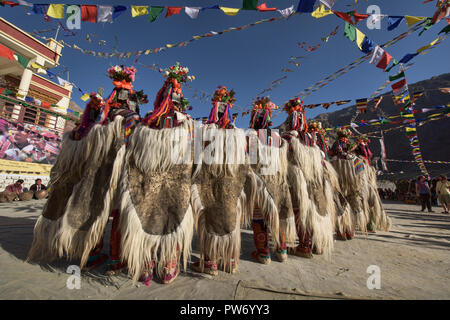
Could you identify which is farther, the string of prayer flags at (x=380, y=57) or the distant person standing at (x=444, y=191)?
the distant person standing at (x=444, y=191)

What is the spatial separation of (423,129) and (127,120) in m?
56.9

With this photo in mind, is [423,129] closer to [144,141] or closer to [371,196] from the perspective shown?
[371,196]

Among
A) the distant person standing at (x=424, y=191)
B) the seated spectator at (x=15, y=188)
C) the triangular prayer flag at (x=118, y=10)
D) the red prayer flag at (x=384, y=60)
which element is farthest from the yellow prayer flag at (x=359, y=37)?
the seated spectator at (x=15, y=188)

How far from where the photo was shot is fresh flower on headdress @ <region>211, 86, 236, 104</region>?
294cm

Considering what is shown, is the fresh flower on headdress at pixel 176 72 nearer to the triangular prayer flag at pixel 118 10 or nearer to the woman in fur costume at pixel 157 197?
the woman in fur costume at pixel 157 197

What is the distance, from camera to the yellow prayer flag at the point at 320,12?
3.61m

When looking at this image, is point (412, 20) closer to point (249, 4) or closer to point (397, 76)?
point (397, 76)

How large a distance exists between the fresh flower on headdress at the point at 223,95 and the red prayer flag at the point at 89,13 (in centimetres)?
316

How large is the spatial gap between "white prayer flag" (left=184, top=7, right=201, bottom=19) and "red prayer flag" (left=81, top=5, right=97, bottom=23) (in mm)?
1817

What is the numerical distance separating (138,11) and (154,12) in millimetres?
329

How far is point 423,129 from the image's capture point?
3847 cm
